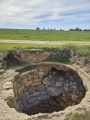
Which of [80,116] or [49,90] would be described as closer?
[80,116]

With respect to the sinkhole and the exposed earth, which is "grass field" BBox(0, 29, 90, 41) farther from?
the sinkhole

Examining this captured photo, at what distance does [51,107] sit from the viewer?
70.5 ft

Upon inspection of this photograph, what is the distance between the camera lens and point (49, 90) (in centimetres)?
2103

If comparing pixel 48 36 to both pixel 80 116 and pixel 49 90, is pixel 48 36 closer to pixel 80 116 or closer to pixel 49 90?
pixel 49 90

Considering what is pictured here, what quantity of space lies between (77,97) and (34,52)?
19.7 ft

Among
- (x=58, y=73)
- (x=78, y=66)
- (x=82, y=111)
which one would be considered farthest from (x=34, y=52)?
(x=82, y=111)

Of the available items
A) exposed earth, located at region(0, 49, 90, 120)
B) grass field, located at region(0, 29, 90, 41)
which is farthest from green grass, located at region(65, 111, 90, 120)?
grass field, located at region(0, 29, 90, 41)

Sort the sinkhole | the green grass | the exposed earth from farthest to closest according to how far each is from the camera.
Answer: the sinkhole < the exposed earth < the green grass

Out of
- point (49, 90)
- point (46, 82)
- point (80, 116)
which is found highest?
point (80, 116)

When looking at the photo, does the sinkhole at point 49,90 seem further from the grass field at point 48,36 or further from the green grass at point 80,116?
the grass field at point 48,36

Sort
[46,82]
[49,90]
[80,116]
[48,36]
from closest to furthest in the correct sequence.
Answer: [80,116] → [49,90] → [46,82] → [48,36]

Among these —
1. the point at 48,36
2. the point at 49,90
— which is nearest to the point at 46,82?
the point at 49,90

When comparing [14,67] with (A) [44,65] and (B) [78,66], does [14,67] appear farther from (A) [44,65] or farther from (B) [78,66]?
(B) [78,66]

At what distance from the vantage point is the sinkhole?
785 inches
